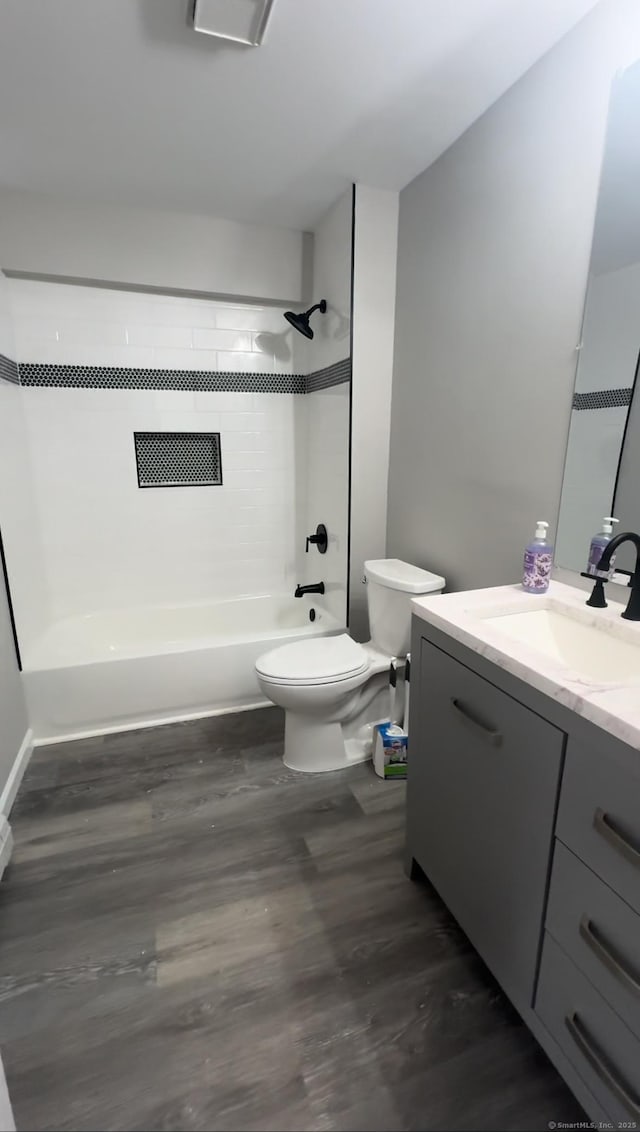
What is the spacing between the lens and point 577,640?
4.08ft

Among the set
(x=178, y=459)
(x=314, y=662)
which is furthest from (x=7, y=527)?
A: (x=314, y=662)

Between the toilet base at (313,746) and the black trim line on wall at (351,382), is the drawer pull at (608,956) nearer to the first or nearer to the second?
the toilet base at (313,746)

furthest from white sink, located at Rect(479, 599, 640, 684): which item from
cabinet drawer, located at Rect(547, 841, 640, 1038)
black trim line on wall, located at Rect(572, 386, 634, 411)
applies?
black trim line on wall, located at Rect(572, 386, 634, 411)

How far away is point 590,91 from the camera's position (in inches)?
49.2

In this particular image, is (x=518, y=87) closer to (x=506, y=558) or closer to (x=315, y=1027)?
(x=506, y=558)

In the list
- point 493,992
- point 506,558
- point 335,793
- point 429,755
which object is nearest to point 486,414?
point 506,558

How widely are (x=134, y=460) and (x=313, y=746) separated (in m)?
1.75

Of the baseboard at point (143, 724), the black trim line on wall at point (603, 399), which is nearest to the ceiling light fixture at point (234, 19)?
the black trim line on wall at point (603, 399)

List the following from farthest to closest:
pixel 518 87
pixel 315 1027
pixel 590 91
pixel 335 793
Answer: pixel 335 793
pixel 518 87
pixel 590 91
pixel 315 1027

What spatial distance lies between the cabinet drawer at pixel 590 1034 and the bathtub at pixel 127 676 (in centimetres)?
168

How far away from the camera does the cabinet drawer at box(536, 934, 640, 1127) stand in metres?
0.79

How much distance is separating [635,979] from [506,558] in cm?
112

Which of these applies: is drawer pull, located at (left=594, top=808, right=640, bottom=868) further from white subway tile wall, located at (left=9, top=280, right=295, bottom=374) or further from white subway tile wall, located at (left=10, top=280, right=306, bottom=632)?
white subway tile wall, located at (left=9, top=280, right=295, bottom=374)

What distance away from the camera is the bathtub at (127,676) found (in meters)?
2.18
